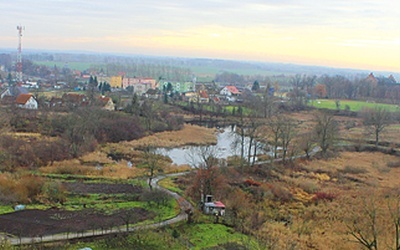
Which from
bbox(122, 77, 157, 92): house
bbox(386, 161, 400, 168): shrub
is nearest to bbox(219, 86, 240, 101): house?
bbox(122, 77, 157, 92): house

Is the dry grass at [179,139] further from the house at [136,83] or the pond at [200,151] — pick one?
the house at [136,83]

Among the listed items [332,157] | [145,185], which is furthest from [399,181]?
[145,185]

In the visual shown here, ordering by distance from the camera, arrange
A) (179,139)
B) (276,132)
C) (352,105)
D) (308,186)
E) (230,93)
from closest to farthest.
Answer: (308,186), (276,132), (179,139), (352,105), (230,93)

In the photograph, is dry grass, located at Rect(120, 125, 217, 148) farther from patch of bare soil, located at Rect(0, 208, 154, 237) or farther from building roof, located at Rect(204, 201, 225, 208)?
patch of bare soil, located at Rect(0, 208, 154, 237)

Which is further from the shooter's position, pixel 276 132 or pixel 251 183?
pixel 276 132

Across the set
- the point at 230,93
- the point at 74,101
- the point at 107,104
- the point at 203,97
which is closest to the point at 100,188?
the point at 107,104

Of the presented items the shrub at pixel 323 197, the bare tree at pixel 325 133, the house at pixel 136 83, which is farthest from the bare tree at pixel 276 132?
the house at pixel 136 83

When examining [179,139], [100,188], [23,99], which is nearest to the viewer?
[100,188]

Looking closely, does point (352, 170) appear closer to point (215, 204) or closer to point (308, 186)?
point (308, 186)
